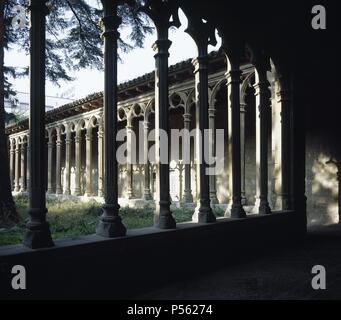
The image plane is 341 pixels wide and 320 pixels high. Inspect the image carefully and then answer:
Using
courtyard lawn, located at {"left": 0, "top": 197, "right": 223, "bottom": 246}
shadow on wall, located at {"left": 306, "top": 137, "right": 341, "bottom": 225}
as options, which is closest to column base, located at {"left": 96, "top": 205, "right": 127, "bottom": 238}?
courtyard lawn, located at {"left": 0, "top": 197, "right": 223, "bottom": 246}

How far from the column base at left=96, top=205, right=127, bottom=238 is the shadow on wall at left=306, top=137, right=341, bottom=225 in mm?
7416

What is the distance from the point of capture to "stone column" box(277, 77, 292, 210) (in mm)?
6430

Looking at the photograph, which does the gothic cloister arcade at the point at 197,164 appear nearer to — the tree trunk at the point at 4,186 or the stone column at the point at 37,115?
the stone column at the point at 37,115

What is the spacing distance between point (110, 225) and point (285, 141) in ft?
13.5

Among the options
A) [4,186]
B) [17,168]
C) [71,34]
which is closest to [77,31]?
[71,34]

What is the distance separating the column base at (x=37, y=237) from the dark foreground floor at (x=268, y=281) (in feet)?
3.53

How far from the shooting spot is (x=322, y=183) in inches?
377

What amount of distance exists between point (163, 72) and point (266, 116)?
2.43 meters

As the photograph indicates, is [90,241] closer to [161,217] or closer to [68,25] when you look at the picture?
[161,217]

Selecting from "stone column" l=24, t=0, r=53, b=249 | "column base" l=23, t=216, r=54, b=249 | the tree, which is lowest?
"column base" l=23, t=216, r=54, b=249

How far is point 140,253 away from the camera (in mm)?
3703

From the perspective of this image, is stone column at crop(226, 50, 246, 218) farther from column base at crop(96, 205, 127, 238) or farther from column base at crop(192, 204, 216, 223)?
column base at crop(96, 205, 127, 238)

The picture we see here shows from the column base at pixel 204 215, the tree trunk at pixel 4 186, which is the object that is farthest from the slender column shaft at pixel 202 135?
the tree trunk at pixel 4 186
